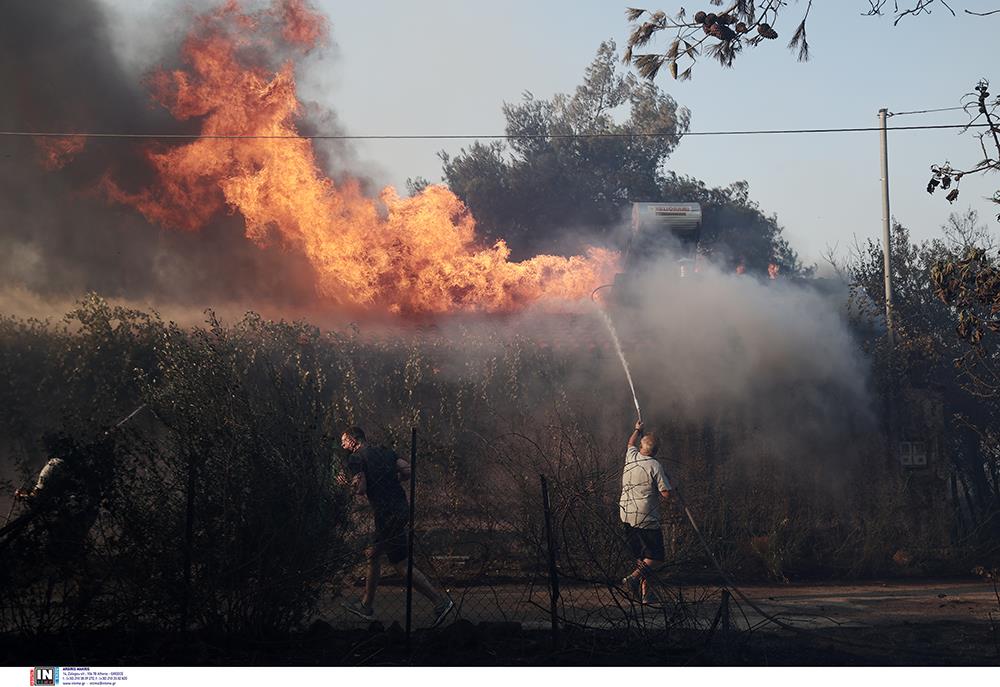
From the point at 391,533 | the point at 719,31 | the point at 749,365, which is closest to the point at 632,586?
the point at 391,533

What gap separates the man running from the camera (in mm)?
9016

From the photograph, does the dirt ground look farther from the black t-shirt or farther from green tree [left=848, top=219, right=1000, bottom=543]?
green tree [left=848, top=219, right=1000, bottom=543]

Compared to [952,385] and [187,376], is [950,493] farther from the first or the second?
[187,376]

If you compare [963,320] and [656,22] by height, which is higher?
[656,22]

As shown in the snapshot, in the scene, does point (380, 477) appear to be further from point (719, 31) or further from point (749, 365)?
point (749, 365)

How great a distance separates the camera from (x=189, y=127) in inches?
683

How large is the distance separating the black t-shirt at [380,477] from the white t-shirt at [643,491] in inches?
93.3

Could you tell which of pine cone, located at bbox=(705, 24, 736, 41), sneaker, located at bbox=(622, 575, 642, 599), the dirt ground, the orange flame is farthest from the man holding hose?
the orange flame

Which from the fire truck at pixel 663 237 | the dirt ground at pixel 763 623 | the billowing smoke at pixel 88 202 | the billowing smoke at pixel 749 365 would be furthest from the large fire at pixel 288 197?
the dirt ground at pixel 763 623

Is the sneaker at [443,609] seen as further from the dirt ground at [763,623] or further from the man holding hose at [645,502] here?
the man holding hose at [645,502]

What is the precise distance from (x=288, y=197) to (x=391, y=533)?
9994 mm

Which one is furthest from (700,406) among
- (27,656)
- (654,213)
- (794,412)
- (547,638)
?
(27,656)

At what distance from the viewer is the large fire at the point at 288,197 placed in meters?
17.0

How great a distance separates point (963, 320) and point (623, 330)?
9.78 m
